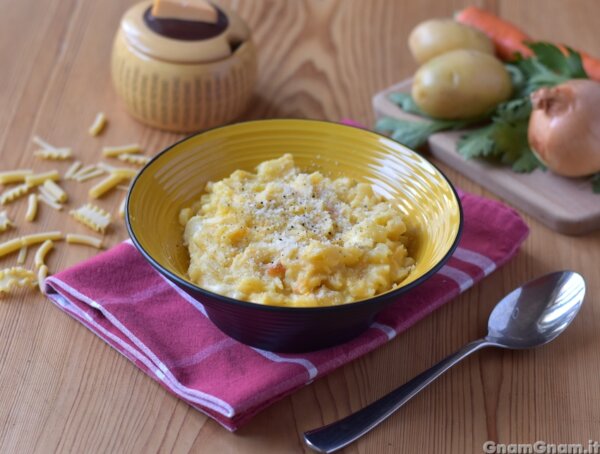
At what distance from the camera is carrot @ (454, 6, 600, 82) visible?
9.17 ft

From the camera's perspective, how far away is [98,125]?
255cm

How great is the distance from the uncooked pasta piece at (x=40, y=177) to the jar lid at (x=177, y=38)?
45cm

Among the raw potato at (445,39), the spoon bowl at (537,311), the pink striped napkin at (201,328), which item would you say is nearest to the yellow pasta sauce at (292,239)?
the pink striped napkin at (201,328)

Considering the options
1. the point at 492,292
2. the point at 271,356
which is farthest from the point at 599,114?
the point at 271,356

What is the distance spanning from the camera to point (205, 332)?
1785mm

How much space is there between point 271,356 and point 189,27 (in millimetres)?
1137

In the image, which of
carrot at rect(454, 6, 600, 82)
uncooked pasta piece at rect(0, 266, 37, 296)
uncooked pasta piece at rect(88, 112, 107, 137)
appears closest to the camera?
uncooked pasta piece at rect(0, 266, 37, 296)

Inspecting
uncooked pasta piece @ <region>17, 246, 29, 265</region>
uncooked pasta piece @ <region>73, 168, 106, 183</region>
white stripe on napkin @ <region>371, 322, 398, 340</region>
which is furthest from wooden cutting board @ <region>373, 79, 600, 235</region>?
uncooked pasta piece @ <region>17, 246, 29, 265</region>

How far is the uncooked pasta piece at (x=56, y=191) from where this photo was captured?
2.25m

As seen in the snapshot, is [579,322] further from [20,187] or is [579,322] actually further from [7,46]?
[7,46]

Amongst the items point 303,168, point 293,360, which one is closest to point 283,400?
point 293,360

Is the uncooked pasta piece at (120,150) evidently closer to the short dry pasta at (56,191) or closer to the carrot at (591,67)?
the short dry pasta at (56,191)

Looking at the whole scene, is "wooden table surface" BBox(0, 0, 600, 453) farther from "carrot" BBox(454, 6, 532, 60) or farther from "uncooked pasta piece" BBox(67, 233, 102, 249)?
"carrot" BBox(454, 6, 532, 60)

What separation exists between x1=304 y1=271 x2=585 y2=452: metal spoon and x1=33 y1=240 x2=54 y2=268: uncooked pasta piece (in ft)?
2.78
